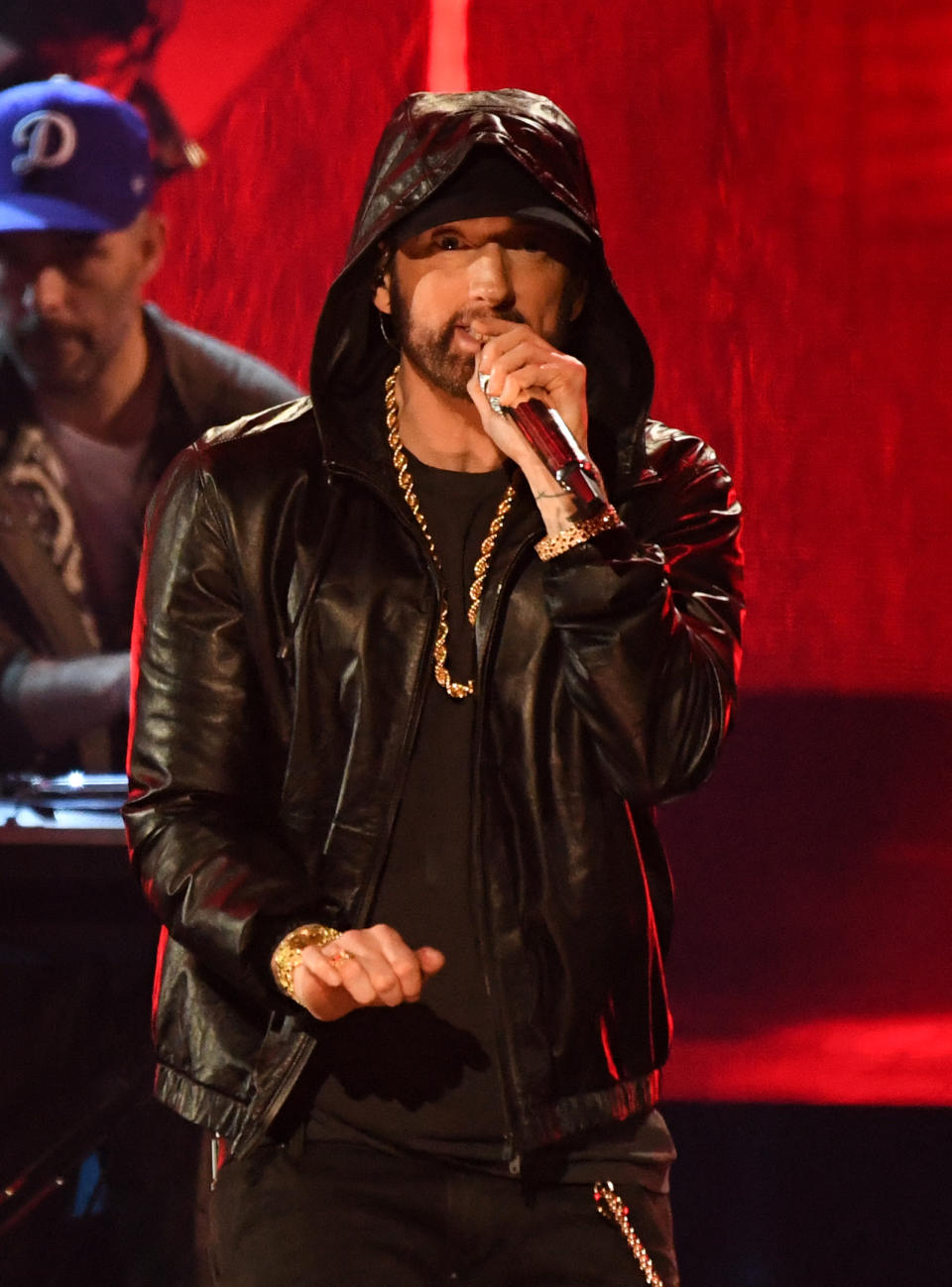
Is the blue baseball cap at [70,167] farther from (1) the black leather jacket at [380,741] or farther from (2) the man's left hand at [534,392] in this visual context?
(2) the man's left hand at [534,392]

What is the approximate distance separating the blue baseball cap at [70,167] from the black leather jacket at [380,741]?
5.30ft

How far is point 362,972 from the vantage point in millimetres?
1312

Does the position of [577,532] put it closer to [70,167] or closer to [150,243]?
[150,243]

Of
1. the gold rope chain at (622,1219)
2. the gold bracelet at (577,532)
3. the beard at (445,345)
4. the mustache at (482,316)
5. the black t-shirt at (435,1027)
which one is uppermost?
the mustache at (482,316)

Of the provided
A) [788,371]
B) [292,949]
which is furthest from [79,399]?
[292,949]

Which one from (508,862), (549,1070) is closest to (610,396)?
(508,862)

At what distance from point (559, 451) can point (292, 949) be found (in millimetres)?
561

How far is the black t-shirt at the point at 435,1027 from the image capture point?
60.2 inches

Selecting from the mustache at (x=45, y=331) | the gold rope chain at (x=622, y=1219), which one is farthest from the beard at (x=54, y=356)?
the gold rope chain at (x=622, y=1219)

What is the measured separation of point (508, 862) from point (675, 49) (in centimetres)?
216

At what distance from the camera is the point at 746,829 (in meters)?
3.15

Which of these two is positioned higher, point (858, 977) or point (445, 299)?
point (445, 299)

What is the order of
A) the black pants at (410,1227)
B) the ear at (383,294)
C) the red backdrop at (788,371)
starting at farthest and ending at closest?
the red backdrop at (788,371) → the ear at (383,294) → the black pants at (410,1227)

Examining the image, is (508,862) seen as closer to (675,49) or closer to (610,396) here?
(610,396)
